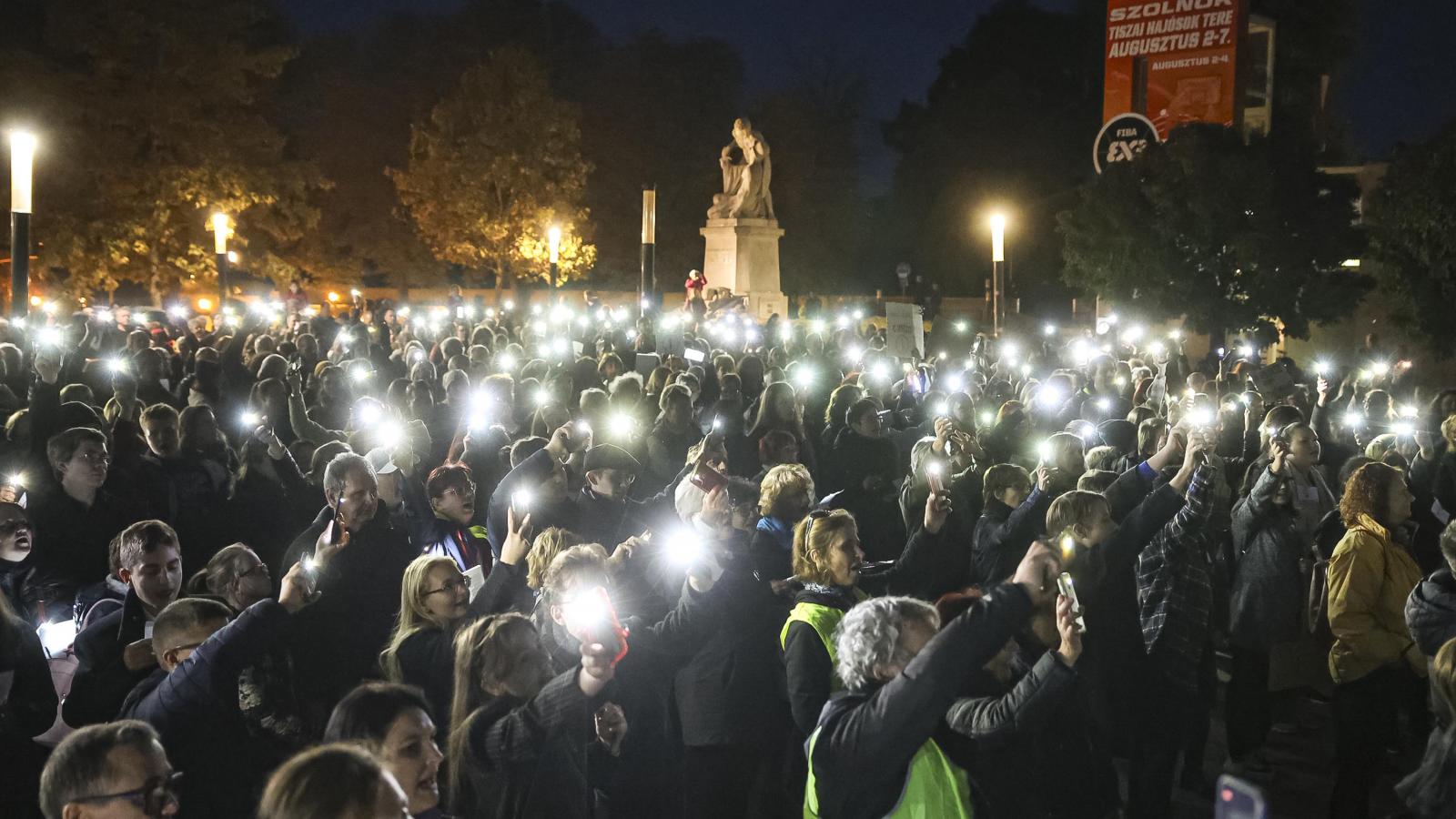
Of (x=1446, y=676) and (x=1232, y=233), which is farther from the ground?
(x=1232, y=233)

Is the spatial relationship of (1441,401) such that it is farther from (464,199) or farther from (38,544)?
(464,199)

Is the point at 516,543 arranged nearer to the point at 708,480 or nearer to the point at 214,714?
the point at 708,480

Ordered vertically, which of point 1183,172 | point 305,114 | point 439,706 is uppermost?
point 305,114

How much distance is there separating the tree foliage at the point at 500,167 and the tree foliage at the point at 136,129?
8128 millimetres

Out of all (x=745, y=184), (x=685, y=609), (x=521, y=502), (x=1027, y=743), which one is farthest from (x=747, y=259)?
(x=1027, y=743)

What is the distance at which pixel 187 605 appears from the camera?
448cm

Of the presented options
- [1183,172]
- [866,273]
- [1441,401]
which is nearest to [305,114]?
[866,273]

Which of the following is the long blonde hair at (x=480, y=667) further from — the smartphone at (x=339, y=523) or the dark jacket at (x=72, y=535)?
the dark jacket at (x=72, y=535)

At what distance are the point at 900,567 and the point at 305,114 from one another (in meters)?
47.7

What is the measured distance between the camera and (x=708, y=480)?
5.39 meters

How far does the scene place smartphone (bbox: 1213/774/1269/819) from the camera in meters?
1.94

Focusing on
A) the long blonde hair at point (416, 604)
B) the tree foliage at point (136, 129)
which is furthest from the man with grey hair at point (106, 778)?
the tree foliage at point (136, 129)

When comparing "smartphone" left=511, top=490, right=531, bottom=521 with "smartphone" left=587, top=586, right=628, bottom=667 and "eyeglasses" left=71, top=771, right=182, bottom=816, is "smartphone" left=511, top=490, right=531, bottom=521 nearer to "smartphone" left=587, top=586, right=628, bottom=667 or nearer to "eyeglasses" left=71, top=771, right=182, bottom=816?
"smartphone" left=587, top=586, right=628, bottom=667

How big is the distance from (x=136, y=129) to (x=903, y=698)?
119 ft
